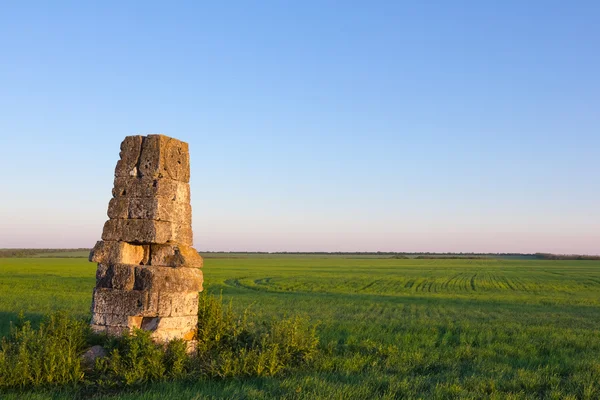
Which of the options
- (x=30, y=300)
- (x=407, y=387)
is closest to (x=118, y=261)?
(x=407, y=387)

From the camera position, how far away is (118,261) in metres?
9.43

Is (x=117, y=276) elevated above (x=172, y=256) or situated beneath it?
situated beneath

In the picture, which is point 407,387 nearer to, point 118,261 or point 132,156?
point 118,261

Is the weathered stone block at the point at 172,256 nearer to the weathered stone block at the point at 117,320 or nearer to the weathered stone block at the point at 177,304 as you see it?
the weathered stone block at the point at 177,304

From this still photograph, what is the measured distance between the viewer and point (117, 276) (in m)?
9.24

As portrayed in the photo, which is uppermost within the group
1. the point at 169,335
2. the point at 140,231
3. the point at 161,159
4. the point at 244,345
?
the point at 161,159

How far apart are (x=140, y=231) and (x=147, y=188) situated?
2.58 feet

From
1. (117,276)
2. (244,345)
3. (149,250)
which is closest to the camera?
(117,276)

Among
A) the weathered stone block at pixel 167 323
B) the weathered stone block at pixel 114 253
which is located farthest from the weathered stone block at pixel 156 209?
the weathered stone block at pixel 167 323

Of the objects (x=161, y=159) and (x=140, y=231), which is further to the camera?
(x=161, y=159)

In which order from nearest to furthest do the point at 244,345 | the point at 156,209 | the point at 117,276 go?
the point at 117,276 < the point at 156,209 < the point at 244,345

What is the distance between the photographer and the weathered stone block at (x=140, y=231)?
945 cm

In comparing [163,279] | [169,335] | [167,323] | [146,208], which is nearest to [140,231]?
[146,208]

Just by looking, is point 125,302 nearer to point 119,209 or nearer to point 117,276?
point 117,276
